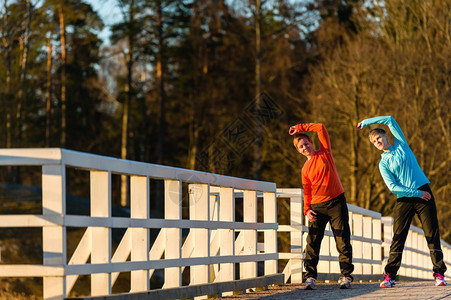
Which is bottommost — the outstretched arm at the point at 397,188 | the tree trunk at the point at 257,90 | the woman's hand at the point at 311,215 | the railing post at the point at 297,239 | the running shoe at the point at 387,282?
the running shoe at the point at 387,282

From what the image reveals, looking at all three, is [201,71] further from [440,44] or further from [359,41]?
[440,44]

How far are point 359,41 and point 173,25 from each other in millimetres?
11008

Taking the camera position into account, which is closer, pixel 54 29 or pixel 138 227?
pixel 138 227

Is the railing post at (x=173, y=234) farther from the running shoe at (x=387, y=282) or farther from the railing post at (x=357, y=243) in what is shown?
the railing post at (x=357, y=243)

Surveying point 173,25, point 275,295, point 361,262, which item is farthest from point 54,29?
point 275,295

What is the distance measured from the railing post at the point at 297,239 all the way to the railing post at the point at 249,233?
108cm

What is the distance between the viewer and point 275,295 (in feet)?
26.2

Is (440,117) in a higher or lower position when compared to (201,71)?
lower

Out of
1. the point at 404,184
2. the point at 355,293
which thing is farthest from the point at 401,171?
the point at 355,293

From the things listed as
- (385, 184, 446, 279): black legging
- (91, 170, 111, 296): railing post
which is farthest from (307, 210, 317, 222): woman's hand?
(91, 170, 111, 296): railing post

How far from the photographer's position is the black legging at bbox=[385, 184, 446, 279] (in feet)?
28.9

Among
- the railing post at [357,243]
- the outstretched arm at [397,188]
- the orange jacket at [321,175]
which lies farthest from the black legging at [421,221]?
the railing post at [357,243]

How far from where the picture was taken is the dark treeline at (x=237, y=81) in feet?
102

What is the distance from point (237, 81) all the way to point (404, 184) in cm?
3439
